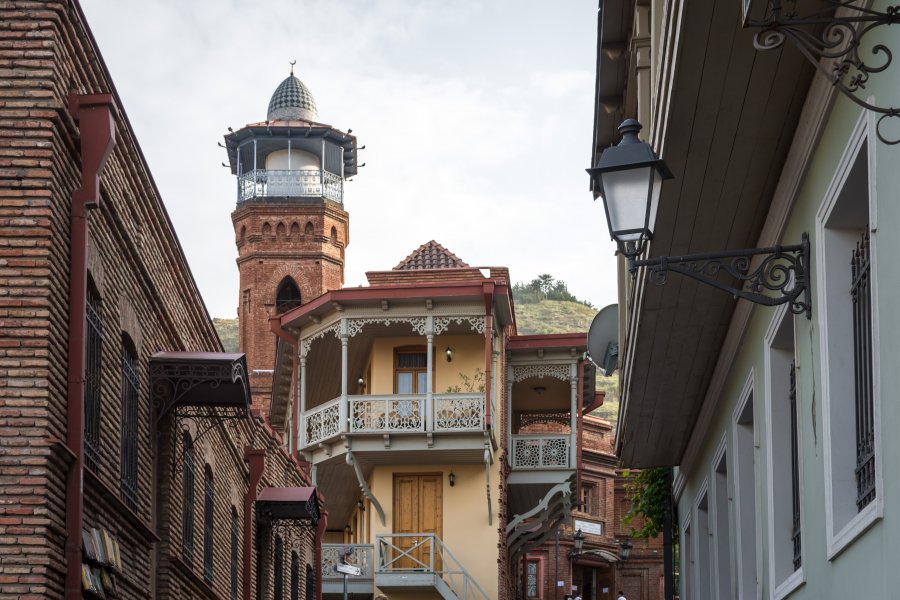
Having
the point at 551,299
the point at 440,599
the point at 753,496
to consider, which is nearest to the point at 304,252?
the point at 440,599

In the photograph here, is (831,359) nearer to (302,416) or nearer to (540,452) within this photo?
(302,416)

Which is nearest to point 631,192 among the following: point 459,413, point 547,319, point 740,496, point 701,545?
point 740,496

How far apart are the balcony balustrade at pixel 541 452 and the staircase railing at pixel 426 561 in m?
3.54

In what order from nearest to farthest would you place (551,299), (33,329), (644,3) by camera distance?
(33,329) < (644,3) < (551,299)

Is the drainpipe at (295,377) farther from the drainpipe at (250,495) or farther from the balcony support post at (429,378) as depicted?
the drainpipe at (250,495)

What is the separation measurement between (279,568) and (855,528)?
754 inches

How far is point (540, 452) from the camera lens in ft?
124

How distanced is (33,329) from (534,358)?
27980 mm

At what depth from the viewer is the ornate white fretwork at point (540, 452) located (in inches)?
1480

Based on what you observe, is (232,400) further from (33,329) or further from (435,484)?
(435,484)

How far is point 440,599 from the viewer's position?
34.9 m

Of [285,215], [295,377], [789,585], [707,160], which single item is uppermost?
[285,215]

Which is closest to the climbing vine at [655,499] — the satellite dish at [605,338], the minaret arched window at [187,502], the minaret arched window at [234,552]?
the satellite dish at [605,338]

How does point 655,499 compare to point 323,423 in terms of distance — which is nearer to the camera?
point 655,499
